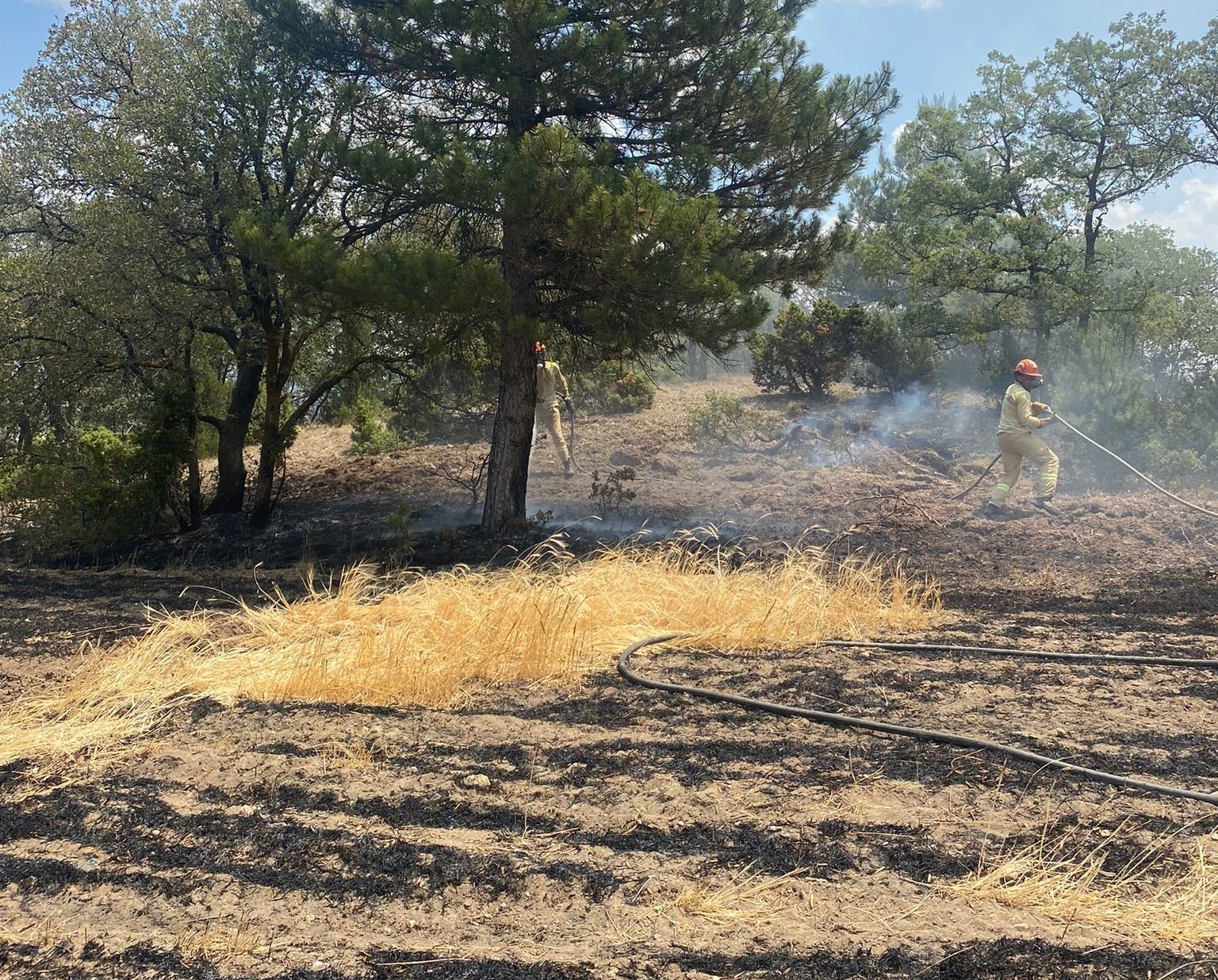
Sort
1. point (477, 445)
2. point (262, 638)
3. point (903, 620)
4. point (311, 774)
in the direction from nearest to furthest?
point (311, 774) → point (262, 638) → point (903, 620) → point (477, 445)

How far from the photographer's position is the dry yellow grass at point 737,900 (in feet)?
9.02

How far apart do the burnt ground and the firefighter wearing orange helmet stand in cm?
453

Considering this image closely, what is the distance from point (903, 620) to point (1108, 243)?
14.3m

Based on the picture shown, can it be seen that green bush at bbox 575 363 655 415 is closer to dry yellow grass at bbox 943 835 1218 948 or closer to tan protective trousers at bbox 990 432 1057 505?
tan protective trousers at bbox 990 432 1057 505

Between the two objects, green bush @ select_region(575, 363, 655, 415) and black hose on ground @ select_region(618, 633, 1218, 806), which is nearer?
black hose on ground @ select_region(618, 633, 1218, 806)

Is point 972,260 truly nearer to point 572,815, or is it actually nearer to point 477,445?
point 477,445

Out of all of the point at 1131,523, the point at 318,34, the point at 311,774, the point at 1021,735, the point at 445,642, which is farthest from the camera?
the point at 1131,523

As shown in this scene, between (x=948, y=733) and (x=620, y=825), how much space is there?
1719mm

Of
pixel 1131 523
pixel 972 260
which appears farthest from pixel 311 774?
pixel 972 260

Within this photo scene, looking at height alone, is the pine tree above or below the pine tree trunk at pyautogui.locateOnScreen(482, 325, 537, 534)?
above

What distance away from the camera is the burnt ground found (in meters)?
2.62

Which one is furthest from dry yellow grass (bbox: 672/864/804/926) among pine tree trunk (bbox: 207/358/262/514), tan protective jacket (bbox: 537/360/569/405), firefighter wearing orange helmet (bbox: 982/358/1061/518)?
pine tree trunk (bbox: 207/358/262/514)

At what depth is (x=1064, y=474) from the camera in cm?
1383

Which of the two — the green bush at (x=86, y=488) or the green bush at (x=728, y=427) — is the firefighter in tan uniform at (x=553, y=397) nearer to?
the green bush at (x=728, y=427)
